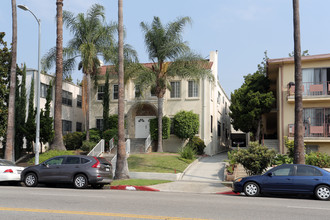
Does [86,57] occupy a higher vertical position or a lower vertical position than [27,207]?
higher

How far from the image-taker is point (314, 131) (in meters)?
23.4

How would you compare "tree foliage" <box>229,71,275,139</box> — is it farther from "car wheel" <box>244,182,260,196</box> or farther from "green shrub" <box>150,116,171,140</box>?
"car wheel" <box>244,182,260,196</box>

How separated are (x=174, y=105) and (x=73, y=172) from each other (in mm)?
16374

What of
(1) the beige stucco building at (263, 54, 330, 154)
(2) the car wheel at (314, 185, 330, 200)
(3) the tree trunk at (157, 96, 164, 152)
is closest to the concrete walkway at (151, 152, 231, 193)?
(3) the tree trunk at (157, 96, 164, 152)

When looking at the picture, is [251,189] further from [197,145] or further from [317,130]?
[197,145]

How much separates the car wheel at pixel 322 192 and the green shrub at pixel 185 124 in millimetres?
16451

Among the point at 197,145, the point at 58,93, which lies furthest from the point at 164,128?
the point at 58,93

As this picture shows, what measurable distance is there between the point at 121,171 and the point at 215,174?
5.87m

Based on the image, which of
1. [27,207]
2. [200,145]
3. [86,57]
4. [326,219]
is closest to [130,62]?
[86,57]

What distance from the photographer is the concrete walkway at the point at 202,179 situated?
16.2 metres

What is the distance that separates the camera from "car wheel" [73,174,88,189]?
50.3 ft

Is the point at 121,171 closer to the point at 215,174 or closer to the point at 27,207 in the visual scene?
the point at 215,174

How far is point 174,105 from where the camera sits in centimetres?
3086

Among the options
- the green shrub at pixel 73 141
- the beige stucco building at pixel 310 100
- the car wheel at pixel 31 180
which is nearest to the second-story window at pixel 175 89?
the green shrub at pixel 73 141
